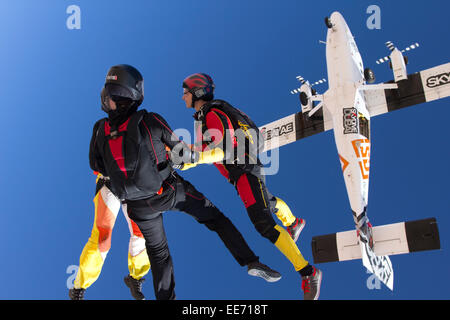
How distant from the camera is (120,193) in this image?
2.45 meters

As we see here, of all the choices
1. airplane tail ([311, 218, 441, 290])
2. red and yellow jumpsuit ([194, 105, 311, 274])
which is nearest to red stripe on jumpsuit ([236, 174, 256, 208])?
red and yellow jumpsuit ([194, 105, 311, 274])

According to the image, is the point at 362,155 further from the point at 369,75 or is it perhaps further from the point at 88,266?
the point at 88,266

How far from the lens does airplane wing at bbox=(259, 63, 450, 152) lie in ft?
15.0

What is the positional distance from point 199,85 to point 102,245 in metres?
1.25

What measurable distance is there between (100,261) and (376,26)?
146 inches

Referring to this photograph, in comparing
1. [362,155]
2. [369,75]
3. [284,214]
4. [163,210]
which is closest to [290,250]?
[163,210]

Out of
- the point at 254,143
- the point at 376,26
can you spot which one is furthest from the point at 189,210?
the point at 376,26

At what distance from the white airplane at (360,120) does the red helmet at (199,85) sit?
2.02 metres

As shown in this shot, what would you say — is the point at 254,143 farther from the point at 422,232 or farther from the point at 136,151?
the point at 422,232

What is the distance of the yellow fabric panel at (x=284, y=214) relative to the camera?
357 cm

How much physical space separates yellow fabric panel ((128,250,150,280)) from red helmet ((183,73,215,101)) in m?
1.20

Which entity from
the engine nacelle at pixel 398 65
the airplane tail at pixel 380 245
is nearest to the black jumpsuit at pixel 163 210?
the airplane tail at pixel 380 245

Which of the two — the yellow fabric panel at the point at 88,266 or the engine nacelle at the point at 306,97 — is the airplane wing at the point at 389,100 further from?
the yellow fabric panel at the point at 88,266

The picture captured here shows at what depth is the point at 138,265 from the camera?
324 centimetres
